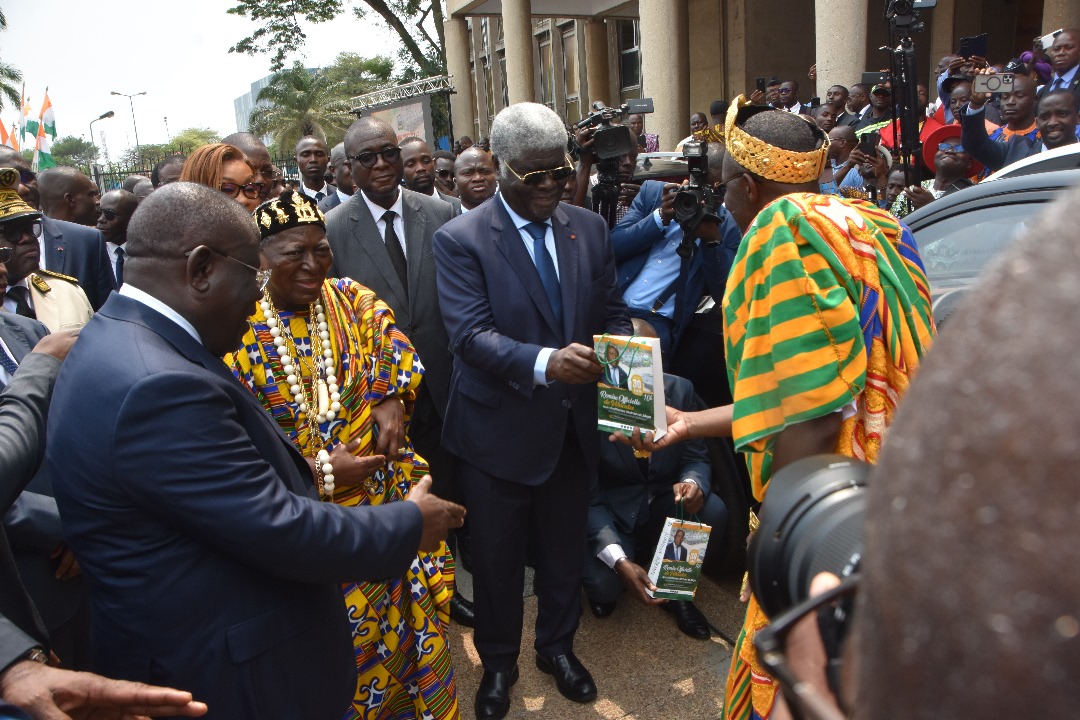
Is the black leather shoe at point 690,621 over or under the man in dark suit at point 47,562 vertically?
under

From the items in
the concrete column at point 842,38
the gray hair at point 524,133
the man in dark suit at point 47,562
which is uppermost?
the concrete column at point 842,38

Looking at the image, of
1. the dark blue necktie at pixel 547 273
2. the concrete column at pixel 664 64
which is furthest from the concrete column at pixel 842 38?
the dark blue necktie at pixel 547 273

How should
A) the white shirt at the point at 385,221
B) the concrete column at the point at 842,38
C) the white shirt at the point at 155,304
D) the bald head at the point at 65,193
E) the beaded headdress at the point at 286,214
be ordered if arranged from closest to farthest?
the white shirt at the point at 155,304
the beaded headdress at the point at 286,214
the white shirt at the point at 385,221
the bald head at the point at 65,193
the concrete column at the point at 842,38

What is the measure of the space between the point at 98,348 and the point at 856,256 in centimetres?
159

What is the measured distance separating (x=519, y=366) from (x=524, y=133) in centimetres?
85

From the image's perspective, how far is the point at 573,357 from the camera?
2.83m

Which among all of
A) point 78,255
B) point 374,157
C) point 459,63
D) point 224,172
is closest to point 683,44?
point 459,63

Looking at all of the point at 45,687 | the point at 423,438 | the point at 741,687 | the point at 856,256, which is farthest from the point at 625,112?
the point at 45,687

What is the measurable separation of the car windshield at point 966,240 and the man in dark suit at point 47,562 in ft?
8.81

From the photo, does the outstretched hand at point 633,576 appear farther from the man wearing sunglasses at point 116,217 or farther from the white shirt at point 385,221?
the man wearing sunglasses at point 116,217

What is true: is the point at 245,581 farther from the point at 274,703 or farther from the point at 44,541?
the point at 44,541

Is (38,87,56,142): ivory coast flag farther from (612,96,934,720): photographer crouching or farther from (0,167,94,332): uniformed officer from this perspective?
(612,96,934,720): photographer crouching

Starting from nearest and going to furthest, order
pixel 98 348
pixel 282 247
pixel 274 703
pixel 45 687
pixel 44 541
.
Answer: pixel 45 687 < pixel 98 348 < pixel 274 703 < pixel 44 541 < pixel 282 247

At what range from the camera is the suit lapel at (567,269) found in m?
3.18
